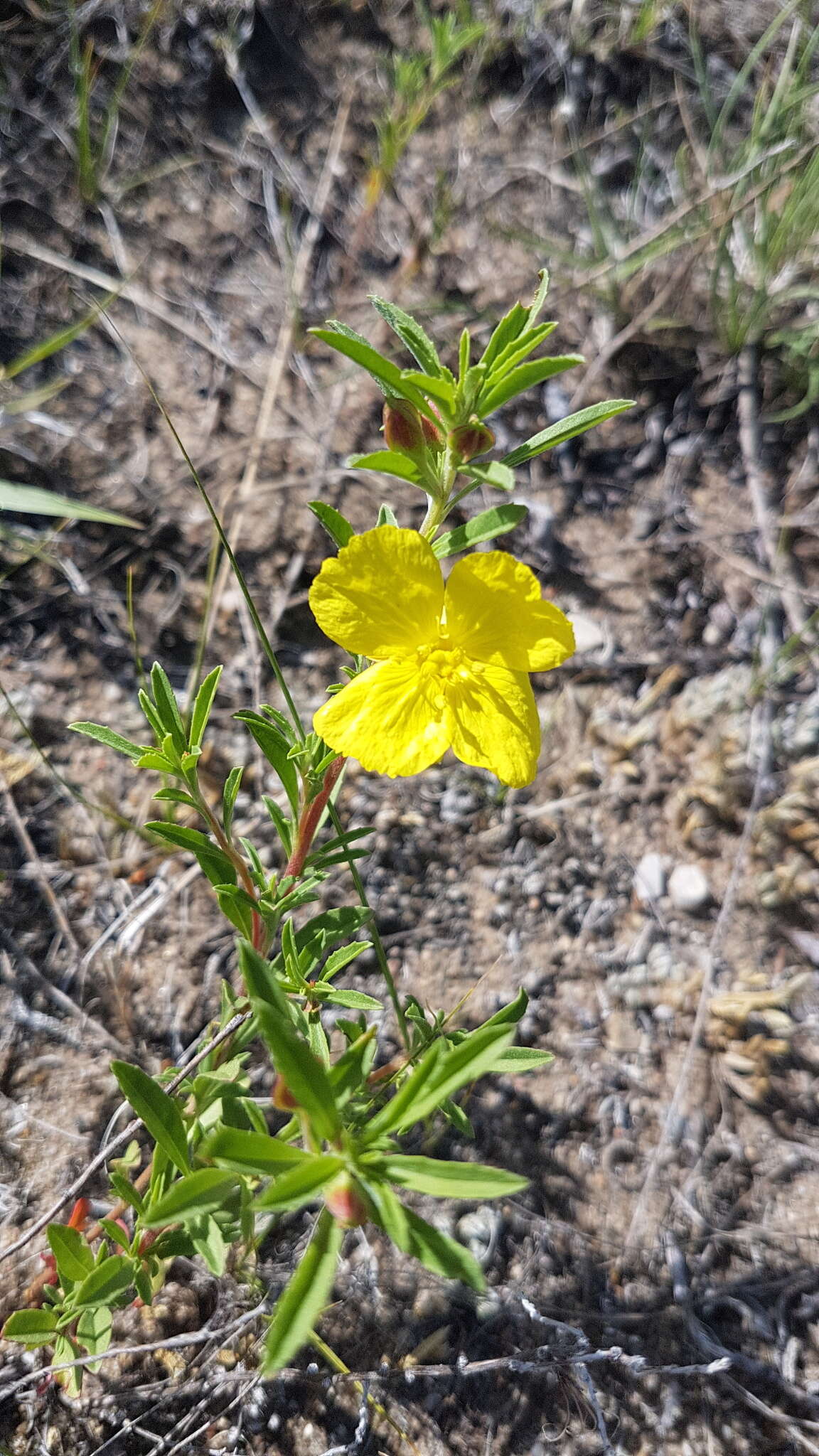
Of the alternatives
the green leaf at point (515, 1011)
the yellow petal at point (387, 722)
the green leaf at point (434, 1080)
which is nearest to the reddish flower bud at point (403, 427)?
the yellow petal at point (387, 722)

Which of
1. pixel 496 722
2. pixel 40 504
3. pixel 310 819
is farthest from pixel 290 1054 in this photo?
pixel 40 504

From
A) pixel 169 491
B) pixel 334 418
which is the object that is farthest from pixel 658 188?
pixel 169 491

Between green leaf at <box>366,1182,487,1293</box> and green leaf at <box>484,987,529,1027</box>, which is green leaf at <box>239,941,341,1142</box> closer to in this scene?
green leaf at <box>366,1182,487,1293</box>

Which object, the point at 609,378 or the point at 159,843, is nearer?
the point at 159,843

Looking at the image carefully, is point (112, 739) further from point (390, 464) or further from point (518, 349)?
point (518, 349)

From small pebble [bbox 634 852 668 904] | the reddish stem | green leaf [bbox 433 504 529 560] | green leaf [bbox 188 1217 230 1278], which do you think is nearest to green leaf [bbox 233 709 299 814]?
the reddish stem

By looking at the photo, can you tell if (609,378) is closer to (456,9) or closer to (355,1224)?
(456,9)
